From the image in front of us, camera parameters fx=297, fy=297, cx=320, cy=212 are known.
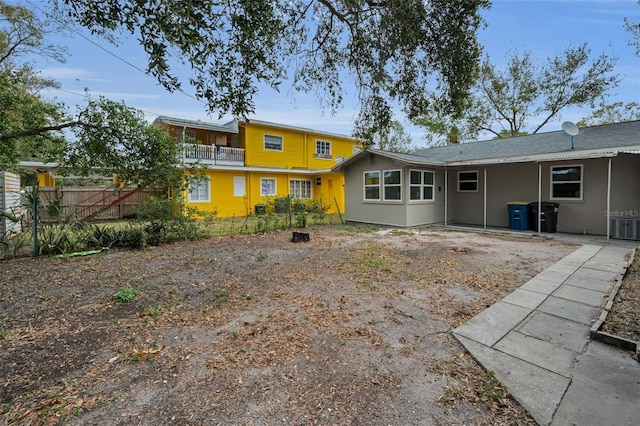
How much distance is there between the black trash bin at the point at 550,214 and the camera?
10195 mm

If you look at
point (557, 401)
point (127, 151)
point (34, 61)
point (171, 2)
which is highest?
point (34, 61)

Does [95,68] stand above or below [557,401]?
above

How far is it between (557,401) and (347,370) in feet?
5.16

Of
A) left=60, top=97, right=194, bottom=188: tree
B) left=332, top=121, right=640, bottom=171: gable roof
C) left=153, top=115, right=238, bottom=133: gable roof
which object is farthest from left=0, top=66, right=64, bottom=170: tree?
left=332, top=121, right=640, bottom=171: gable roof

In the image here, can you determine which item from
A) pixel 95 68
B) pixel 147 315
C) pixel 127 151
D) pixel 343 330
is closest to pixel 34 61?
pixel 95 68

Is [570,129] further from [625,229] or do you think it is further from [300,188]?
[300,188]

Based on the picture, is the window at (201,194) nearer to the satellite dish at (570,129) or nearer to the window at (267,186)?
the window at (267,186)

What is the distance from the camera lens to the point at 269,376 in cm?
253

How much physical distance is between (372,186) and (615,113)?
73.6 feet

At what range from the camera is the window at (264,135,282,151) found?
18.5 meters

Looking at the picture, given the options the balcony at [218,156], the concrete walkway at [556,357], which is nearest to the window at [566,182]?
the concrete walkway at [556,357]

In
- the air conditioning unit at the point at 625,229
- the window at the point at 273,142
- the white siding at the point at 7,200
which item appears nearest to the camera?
the white siding at the point at 7,200

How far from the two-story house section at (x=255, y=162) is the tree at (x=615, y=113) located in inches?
763

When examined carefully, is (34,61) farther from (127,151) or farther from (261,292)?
(261,292)
